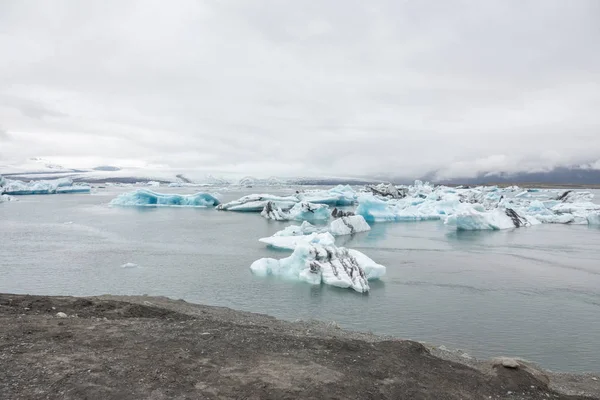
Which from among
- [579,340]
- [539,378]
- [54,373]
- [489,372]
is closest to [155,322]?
[54,373]

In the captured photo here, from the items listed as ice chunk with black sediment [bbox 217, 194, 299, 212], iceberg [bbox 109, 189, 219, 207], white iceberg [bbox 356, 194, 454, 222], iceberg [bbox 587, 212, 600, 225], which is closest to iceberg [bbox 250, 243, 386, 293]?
white iceberg [bbox 356, 194, 454, 222]

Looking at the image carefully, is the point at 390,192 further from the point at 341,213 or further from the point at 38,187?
the point at 38,187

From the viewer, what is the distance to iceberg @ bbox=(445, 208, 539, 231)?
20219 millimetres

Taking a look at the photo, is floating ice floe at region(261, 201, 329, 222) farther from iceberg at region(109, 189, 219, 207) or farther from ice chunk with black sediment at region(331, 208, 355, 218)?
iceberg at region(109, 189, 219, 207)

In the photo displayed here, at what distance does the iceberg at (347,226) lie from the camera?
1845cm

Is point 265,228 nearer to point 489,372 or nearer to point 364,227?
point 364,227

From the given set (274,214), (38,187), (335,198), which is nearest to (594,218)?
(335,198)

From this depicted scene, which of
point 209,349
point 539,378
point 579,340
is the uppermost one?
point 209,349

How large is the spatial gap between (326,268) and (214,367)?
633 centimetres

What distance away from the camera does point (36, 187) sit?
46.9 meters

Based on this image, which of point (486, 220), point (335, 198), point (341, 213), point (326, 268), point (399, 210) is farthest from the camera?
point (335, 198)

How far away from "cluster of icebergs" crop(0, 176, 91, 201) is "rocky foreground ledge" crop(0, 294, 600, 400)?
4492 centimetres

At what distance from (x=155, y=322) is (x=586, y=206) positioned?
101ft

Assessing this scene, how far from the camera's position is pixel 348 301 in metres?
8.62
